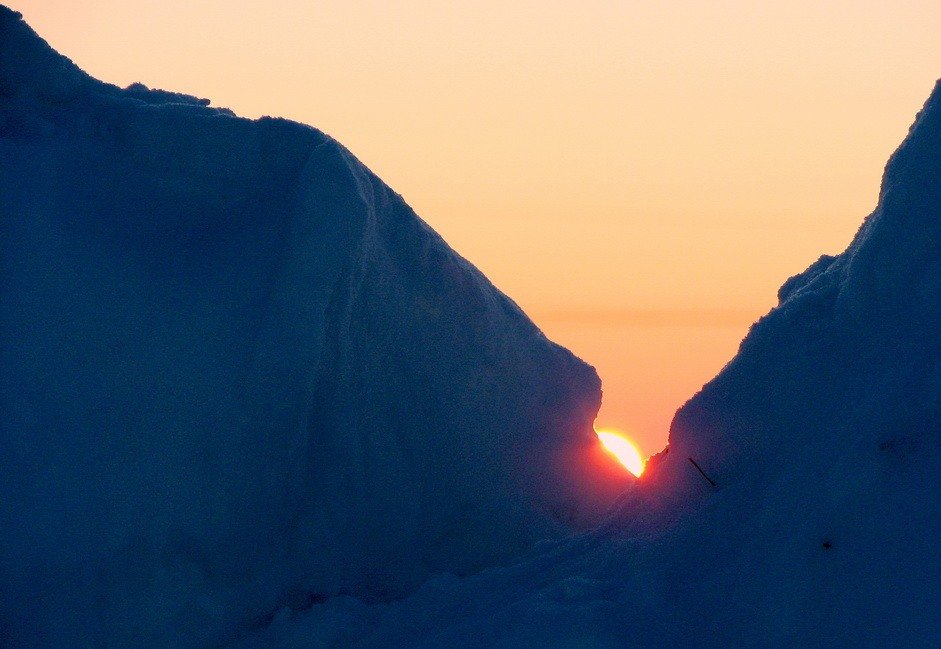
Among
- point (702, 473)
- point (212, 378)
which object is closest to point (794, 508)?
point (702, 473)

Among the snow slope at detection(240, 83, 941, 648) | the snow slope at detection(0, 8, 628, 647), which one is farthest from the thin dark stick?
the snow slope at detection(0, 8, 628, 647)

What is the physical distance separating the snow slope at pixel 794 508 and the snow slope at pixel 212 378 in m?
1.27

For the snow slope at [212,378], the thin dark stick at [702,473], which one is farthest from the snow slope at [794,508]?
the snow slope at [212,378]

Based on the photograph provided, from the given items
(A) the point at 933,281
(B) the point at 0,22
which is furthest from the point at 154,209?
(A) the point at 933,281

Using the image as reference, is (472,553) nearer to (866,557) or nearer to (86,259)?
(86,259)

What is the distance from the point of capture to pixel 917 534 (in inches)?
174

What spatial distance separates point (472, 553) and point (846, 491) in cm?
396

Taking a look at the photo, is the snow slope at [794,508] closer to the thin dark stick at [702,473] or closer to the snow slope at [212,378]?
the thin dark stick at [702,473]

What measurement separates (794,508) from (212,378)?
13.0 feet

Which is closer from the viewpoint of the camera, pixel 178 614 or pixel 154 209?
pixel 178 614

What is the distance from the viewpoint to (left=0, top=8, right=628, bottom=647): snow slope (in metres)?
6.98

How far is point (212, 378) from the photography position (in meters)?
7.29

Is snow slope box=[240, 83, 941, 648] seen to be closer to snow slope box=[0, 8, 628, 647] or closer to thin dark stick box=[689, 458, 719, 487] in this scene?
thin dark stick box=[689, 458, 719, 487]

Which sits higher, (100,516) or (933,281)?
(933,281)
